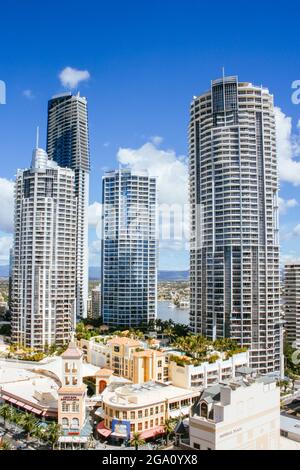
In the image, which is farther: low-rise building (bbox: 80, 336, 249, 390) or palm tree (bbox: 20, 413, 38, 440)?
low-rise building (bbox: 80, 336, 249, 390)

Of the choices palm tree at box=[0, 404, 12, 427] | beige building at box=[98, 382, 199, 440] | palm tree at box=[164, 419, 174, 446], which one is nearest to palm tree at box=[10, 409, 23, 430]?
palm tree at box=[0, 404, 12, 427]

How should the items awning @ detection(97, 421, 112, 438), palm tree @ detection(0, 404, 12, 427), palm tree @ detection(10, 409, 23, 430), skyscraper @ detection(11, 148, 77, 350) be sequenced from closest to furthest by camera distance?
awning @ detection(97, 421, 112, 438) → palm tree @ detection(10, 409, 23, 430) → palm tree @ detection(0, 404, 12, 427) → skyscraper @ detection(11, 148, 77, 350)

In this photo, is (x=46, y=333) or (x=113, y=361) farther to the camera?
(x=46, y=333)

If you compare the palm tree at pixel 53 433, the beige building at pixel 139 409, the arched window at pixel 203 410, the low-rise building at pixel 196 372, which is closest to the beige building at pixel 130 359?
the low-rise building at pixel 196 372

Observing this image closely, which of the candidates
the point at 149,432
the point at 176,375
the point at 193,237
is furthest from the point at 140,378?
the point at 193,237

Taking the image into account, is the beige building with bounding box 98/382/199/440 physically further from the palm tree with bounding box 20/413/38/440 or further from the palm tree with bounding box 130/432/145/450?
the palm tree with bounding box 20/413/38/440

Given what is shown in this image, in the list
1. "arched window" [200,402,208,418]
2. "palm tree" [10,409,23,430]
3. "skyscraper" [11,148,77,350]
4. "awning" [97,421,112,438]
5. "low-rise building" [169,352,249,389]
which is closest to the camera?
"arched window" [200,402,208,418]

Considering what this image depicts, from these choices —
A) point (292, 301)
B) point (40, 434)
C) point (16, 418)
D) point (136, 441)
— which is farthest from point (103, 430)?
point (292, 301)
